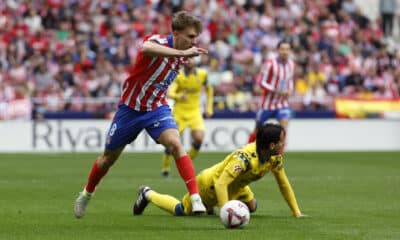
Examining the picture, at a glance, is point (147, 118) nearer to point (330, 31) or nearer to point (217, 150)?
point (217, 150)

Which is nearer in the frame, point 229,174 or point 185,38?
point 185,38

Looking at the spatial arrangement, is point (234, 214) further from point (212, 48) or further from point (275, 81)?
point (212, 48)

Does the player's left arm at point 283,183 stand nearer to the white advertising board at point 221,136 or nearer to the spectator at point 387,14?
the white advertising board at point 221,136

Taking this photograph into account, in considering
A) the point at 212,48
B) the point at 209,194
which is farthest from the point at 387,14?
the point at 209,194

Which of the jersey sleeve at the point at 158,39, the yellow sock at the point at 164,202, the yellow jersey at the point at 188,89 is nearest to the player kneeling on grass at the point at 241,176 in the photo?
the yellow sock at the point at 164,202

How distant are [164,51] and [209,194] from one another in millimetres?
1866

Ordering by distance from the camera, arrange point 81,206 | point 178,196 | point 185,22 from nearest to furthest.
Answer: point 185,22, point 81,206, point 178,196

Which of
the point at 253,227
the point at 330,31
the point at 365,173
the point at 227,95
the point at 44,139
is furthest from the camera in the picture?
the point at 330,31

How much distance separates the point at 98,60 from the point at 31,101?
2978 mm

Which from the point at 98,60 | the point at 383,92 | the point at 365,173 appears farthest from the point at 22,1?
the point at 365,173

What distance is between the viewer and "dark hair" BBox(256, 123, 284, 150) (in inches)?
384

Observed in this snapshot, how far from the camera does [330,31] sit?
32938 mm

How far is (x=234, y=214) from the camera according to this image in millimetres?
9352

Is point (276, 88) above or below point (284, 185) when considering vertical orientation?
below
